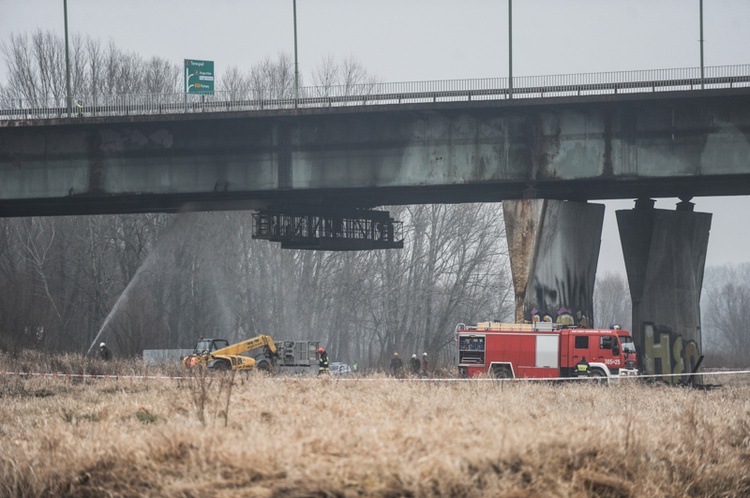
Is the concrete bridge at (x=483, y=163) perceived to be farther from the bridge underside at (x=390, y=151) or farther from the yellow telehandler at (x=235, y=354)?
the yellow telehandler at (x=235, y=354)

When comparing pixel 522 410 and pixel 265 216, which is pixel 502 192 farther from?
pixel 522 410

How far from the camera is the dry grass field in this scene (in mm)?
11469

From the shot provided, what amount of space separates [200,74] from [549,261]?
697 inches

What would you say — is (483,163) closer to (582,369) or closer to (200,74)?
(582,369)

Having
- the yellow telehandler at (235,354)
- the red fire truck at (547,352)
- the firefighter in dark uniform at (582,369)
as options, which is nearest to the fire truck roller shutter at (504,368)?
the red fire truck at (547,352)

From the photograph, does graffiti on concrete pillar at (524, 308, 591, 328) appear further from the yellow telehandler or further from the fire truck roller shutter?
the yellow telehandler

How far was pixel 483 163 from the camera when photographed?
3866 centimetres

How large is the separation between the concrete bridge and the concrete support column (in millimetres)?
53

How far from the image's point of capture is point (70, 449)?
13000mm

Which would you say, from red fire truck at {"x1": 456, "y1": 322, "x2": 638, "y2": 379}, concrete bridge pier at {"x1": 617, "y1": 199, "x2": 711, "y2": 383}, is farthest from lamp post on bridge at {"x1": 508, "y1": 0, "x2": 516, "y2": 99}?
concrete bridge pier at {"x1": 617, "y1": 199, "x2": 711, "y2": 383}

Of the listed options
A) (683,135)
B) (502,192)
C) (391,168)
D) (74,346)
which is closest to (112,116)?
(391,168)

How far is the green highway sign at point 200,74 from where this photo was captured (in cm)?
4631

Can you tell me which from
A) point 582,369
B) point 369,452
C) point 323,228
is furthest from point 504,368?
point 369,452

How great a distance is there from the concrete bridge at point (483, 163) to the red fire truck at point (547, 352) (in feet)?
3.92
